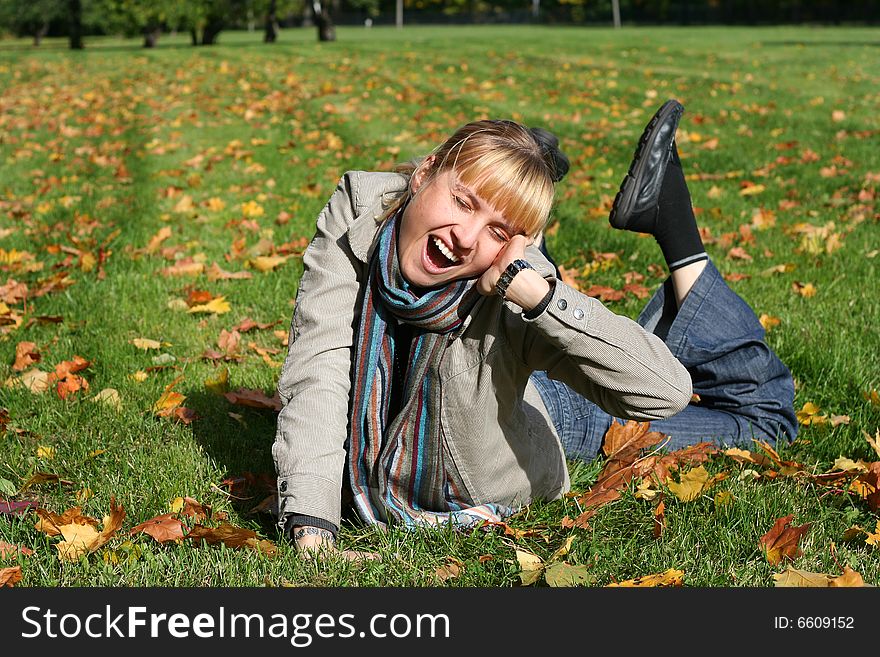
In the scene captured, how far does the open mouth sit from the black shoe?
1.15 m

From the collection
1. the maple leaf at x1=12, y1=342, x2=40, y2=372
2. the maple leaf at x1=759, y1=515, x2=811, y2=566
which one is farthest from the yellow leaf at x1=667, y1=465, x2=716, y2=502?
the maple leaf at x1=12, y1=342, x2=40, y2=372

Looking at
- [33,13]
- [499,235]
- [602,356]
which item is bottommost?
[602,356]

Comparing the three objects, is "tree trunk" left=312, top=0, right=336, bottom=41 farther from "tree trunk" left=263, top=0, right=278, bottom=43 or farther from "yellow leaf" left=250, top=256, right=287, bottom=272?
"yellow leaf" left=250, top=256, right=287, bottom=272

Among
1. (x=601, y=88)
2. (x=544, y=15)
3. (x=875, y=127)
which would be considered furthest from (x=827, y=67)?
(x=544, y=15)

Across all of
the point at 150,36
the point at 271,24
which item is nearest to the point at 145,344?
the point at 271,24

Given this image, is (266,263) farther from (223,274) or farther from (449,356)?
(449,356)

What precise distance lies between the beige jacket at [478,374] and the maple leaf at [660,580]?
15.7 inches

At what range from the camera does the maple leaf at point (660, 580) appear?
7.18ft

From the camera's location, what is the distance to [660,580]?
2.20 metres

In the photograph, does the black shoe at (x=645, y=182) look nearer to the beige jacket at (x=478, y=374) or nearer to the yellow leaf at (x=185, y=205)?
the beige jacket at (x=478, y=374)

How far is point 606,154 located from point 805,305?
4250mm

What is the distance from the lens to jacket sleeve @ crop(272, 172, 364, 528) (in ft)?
7.71

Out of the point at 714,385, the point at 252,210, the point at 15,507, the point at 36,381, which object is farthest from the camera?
the point at 252,210

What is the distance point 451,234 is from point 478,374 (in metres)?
0.35
